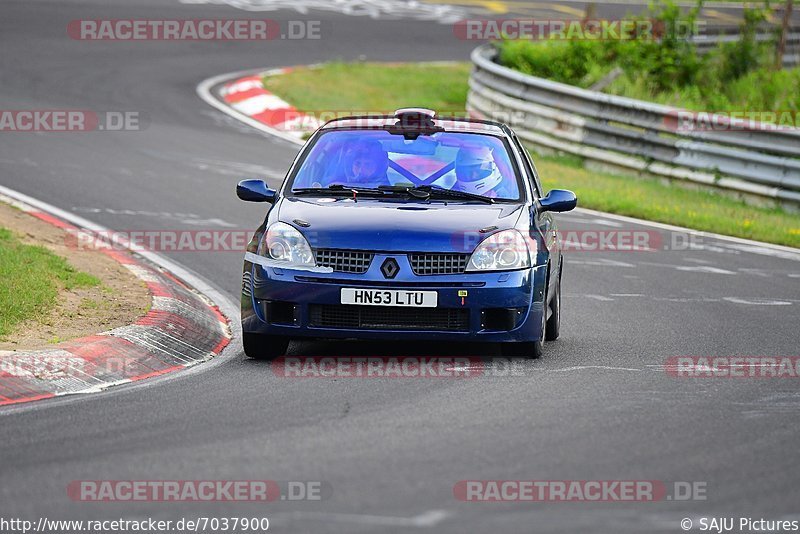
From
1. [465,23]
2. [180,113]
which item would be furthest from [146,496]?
[465,23]

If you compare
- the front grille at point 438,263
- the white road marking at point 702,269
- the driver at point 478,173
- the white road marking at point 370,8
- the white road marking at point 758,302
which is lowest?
the white road marking at point 702,269

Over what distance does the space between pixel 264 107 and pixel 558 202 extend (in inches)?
544

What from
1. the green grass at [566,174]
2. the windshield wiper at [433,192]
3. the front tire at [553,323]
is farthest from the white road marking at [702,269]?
the windshield wiper at [433,192]

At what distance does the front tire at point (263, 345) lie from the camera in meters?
8.98

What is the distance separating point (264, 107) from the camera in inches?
903

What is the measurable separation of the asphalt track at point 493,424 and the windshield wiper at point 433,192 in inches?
38.8

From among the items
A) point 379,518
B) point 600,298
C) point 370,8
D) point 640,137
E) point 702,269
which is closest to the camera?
point 379,518

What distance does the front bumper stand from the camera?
8672mm

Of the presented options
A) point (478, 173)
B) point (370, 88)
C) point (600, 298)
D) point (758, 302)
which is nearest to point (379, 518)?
point (478, 173)

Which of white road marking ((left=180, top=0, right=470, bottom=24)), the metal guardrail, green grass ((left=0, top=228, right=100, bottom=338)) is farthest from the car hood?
white road marking ((left=180, top=0, right=470, bottom=24))

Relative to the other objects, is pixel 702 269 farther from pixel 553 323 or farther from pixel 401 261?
pixel 401 261

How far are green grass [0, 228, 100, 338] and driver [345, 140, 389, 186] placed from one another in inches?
85.4

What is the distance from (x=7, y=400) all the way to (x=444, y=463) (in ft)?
8.28

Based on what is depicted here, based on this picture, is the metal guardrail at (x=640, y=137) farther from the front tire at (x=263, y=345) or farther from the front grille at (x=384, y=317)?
the front tire at (x=263, y=345)
